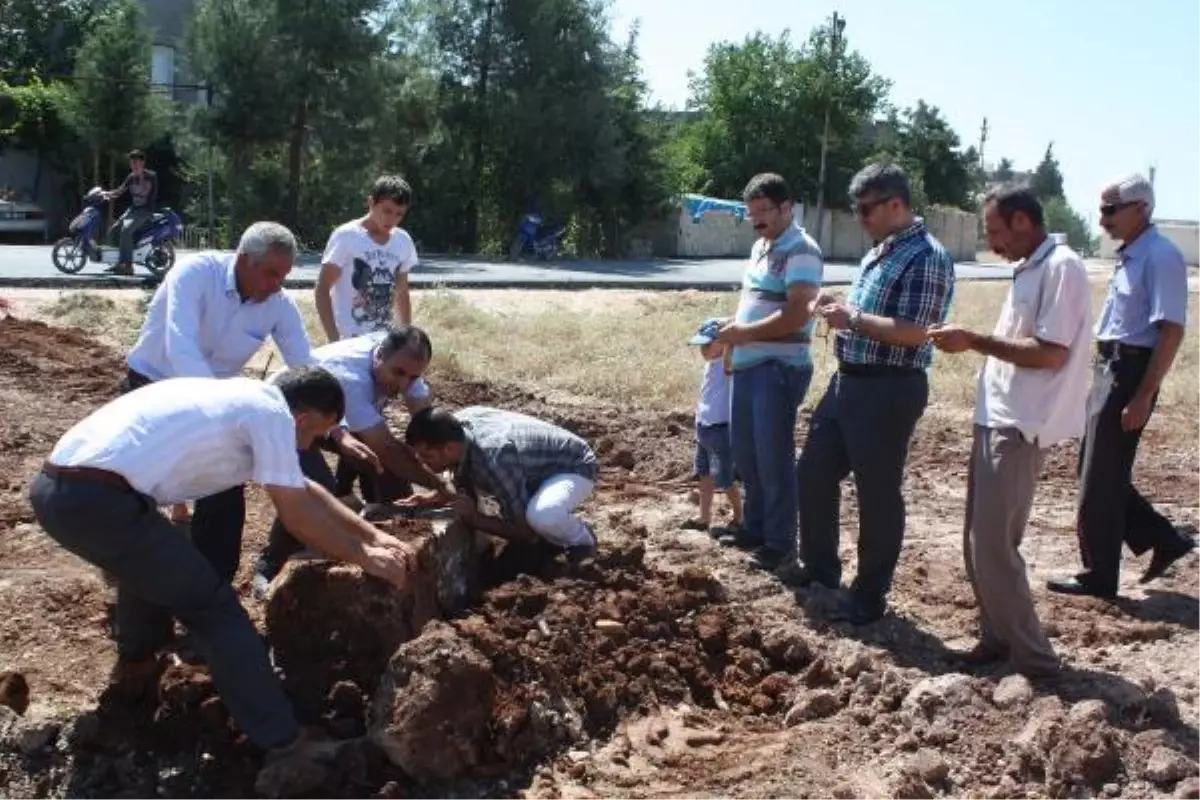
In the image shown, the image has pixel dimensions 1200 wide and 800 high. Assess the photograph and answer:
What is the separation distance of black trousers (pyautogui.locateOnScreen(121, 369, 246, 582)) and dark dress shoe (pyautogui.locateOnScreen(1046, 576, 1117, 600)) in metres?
3.48

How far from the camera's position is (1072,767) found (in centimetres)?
414

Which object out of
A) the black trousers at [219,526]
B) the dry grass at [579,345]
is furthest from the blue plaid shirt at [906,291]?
the dry grass at [579,345]

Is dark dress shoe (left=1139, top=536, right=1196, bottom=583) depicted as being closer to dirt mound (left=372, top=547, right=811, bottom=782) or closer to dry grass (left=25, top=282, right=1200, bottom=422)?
dirt mound (left=372, top=547, right=811, bottom=782)

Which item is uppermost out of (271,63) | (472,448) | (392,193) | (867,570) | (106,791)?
(271,63)

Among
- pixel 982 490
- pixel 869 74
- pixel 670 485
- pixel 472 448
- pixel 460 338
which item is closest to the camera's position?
pixel 982 490

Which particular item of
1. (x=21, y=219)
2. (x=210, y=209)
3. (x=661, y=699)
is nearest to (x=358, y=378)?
(x=661, y=699)

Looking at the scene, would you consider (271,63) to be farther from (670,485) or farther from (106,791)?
(106,791)

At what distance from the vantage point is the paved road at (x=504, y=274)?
17.7 meters

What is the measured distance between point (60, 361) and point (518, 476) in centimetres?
798

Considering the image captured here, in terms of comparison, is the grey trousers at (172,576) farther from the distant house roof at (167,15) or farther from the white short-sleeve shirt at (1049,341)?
the distant house roof at (167,15)

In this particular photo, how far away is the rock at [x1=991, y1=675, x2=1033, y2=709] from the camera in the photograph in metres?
4.53

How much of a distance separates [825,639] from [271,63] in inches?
987

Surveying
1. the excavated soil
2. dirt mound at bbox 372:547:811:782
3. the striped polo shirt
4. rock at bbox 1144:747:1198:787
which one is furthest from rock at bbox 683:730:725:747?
the striped polo shirt

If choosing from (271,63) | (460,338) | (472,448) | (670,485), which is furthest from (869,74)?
(472,448)
